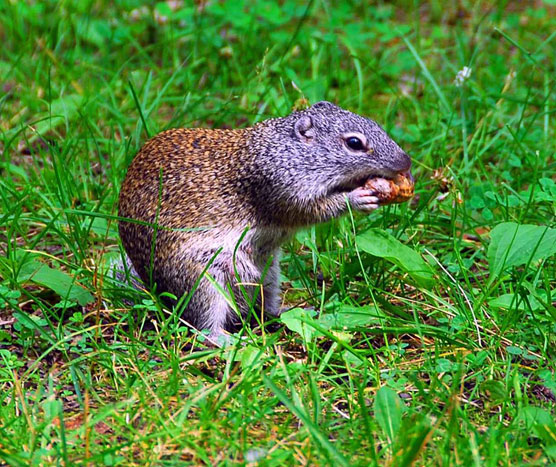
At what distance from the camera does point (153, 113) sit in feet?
20.6

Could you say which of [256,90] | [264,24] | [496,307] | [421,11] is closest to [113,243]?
[256,90]

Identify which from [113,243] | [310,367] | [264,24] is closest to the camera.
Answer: [310,367]

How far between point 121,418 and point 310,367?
88 cm

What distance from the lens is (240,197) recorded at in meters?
4.53

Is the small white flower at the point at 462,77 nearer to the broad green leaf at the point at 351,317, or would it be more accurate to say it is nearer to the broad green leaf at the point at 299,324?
the broad green leaf at the point at 351,317

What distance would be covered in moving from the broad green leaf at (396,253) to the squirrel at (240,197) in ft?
0.54

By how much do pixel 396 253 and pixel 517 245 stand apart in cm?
60

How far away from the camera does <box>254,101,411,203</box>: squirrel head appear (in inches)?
176

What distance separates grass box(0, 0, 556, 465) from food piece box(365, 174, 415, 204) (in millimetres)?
225

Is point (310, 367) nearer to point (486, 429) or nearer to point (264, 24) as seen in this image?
point (486, 429)

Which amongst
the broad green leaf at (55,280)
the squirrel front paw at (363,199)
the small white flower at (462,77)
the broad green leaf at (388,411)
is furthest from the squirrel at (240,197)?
the small white flower at (462,77)

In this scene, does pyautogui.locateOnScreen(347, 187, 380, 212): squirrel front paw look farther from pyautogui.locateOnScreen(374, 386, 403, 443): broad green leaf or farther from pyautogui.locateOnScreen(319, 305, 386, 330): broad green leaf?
pyautogui.locateOnScreen(374, 386, 403, 443): broad green leaf

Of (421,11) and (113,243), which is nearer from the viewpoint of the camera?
(113,243)

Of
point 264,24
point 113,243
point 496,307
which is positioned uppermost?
point 264,24
